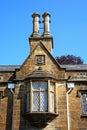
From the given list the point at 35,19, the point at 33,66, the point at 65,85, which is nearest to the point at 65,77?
the point at 65,85

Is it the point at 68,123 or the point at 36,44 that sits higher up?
the point at 36,44

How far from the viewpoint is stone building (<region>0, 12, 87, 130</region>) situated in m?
19.9

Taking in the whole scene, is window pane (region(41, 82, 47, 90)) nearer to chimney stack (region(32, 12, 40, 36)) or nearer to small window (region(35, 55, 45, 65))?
small window (region(35, 55, 45, 65))

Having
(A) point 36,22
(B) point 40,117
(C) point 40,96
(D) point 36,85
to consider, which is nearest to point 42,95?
(C) point 40,96

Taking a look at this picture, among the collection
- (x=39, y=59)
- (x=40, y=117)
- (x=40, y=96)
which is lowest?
(x=40, y=117)

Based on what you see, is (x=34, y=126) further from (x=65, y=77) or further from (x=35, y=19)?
(x=35, y=19)

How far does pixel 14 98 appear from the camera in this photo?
20.8 m

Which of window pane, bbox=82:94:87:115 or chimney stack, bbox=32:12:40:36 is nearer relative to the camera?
window pane, bbox=82:94:87:115

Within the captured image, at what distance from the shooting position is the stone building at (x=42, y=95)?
19.9 m

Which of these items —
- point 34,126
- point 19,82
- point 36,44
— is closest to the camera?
point 34,126

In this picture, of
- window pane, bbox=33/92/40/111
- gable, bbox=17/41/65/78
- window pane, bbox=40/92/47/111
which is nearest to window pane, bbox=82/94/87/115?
gable, bbox=17/41/65/78

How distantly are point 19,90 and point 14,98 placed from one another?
25.6 inches

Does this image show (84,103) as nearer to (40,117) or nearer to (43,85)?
(43,85)

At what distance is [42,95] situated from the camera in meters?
20.3
